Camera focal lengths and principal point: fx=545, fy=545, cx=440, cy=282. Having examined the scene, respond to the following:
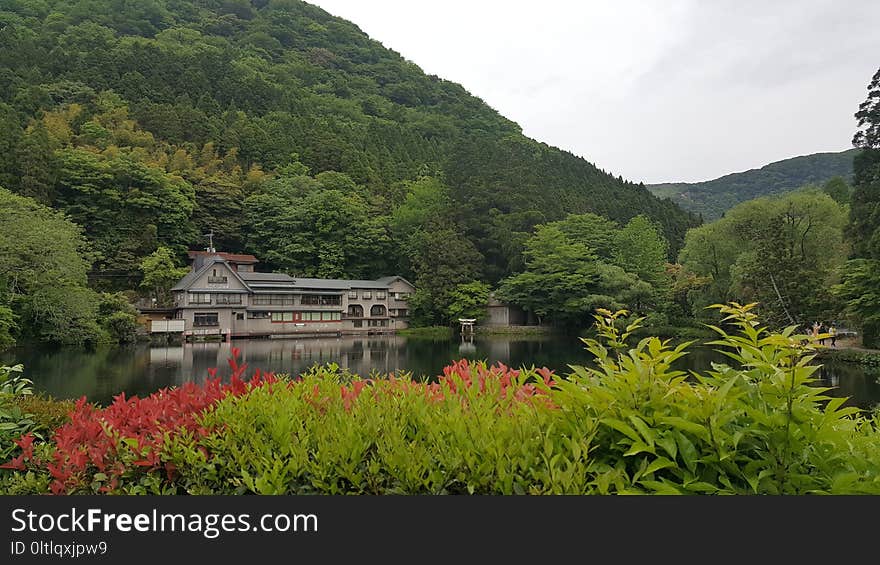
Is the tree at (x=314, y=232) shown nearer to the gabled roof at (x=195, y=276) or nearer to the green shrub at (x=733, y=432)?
the gabled roof at (x=195, y=276)

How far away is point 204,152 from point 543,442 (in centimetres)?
4948

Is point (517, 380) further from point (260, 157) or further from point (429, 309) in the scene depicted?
point (260, 157)

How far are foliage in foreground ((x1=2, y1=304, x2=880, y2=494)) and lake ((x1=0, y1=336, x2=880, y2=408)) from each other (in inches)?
391

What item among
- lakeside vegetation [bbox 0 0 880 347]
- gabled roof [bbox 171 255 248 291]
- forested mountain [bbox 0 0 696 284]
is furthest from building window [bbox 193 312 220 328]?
forested mountain [bbox 0 0 696 284]

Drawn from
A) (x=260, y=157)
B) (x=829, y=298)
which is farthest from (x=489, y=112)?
(x=829, y=298)

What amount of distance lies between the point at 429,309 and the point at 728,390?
3746 centimetres

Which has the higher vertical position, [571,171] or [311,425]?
[571,171]

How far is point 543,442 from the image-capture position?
1884 mm

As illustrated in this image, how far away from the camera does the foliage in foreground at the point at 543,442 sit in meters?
1.73

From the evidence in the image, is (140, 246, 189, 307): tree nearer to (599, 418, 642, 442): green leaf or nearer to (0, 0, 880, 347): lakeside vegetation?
(0, 0, 880, 347): lakeside vegetation

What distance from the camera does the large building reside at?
31.8 m

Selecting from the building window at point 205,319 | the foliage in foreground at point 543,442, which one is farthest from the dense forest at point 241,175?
the foliage in foreground at point 543,442

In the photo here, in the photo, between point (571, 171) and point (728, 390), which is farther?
point (571, 171)

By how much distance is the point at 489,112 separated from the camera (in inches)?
3593
